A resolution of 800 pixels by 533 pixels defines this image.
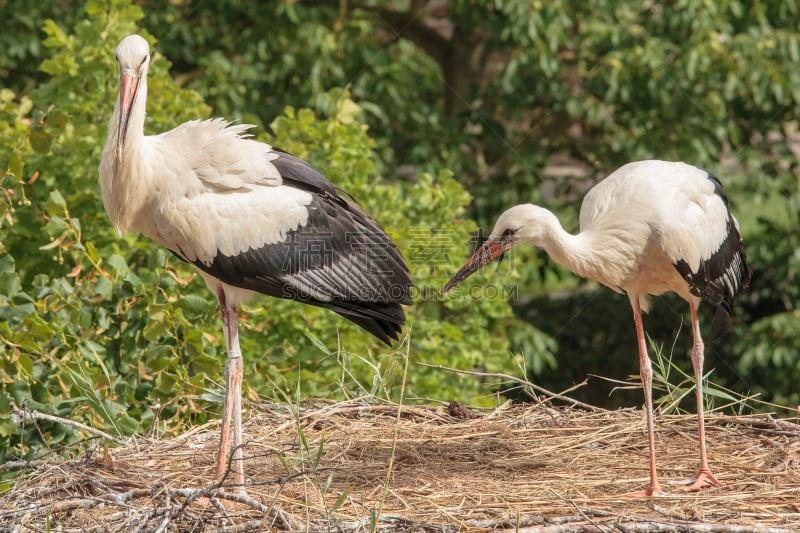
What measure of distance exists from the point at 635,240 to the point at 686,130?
3578mm

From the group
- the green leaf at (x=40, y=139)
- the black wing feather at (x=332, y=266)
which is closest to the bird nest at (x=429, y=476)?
the black wing feather at (x=332, y=266)

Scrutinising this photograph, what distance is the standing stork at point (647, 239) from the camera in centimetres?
402

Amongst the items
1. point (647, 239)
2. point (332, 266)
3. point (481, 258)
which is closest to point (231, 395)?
point (332, 266)

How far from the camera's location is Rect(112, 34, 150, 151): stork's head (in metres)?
3.92

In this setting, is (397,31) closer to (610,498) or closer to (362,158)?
(362,158)

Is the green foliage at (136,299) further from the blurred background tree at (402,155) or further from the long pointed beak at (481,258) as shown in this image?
the long pointed beak at (481,258)

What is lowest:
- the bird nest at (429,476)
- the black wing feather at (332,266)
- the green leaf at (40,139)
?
the bird nest at (429,476)

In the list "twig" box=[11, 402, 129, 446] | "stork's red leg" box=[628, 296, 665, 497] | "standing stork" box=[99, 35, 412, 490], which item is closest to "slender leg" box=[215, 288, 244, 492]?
"standing stork" box=[99, 35, 412, 490]

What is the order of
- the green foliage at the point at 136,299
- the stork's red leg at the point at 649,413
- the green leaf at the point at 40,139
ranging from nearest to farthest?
the stork's red leg at the point at 649,413 → the green foliage at the point at 136,299 → the green leaf at the point at 40,139

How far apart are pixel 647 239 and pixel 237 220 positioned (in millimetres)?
1632

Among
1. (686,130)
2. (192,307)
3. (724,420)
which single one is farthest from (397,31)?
(724,420)

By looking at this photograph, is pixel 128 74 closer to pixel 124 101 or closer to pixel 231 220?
pixel 124 101

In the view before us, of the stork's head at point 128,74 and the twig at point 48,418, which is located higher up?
the stork's head at point 128,74

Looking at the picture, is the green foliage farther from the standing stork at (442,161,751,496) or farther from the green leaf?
the standing stork at (442,161,751,496)
